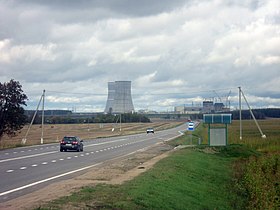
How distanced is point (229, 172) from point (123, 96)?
3809 inches

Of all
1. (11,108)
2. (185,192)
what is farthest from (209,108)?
(185,192)

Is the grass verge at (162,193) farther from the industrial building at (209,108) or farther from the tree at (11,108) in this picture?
the industrial building at (209,108)

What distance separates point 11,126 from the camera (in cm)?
5759

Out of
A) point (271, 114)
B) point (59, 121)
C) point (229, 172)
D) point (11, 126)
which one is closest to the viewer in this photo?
point (229, 172)

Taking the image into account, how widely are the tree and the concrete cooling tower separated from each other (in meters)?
66.6

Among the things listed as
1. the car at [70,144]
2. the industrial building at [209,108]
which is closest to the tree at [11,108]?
the car at [70,144]

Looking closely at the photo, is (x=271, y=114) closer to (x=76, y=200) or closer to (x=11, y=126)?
(x=11, y=126)

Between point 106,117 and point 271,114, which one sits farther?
point 106,117

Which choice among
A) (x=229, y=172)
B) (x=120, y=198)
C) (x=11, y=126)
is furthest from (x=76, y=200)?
(x=11, y=126)

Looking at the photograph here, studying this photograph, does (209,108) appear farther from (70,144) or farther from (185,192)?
(185,192)

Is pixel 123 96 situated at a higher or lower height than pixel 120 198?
higher

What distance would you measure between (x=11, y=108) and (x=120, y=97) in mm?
71873

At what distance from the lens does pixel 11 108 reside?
5728cm

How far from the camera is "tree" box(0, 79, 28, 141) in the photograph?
5709 centimetres
